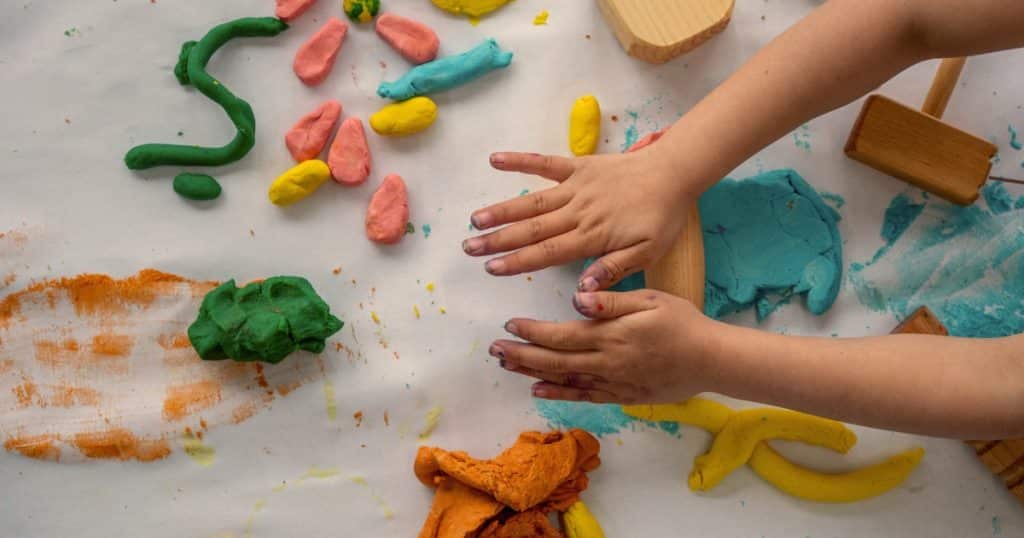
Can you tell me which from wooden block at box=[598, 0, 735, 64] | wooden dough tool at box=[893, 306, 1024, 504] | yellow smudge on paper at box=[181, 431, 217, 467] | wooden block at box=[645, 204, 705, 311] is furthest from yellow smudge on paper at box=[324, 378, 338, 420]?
wooden dough tool at box=[893, 306, 1024, 504]

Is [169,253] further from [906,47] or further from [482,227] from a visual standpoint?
[906,47]

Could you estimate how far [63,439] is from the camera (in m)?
0.82

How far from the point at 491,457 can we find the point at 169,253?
38 centimetres

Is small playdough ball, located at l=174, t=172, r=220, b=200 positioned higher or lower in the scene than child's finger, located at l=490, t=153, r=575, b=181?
lower

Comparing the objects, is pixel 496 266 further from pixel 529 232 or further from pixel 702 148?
pixel 702 148

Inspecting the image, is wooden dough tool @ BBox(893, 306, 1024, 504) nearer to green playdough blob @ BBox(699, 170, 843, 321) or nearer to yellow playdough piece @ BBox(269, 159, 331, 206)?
green playdough blob @ BBox(699, 170, 843, 321)

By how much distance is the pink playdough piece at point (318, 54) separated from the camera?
0.85 metres

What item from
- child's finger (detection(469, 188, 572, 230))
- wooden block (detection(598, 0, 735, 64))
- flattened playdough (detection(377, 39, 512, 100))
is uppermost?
wooden block (detection(598, 0, 735, 64))

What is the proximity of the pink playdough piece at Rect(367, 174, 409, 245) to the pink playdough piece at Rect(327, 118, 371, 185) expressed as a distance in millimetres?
27

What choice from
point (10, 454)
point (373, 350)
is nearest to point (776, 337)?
point (373, 350)

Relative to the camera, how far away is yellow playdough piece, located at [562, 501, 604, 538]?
81 cm

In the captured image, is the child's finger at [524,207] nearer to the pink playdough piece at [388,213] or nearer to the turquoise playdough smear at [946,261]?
the pink playdough piece at [388,213]

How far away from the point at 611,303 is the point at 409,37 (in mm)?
353

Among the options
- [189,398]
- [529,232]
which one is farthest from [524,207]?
[189,398]
